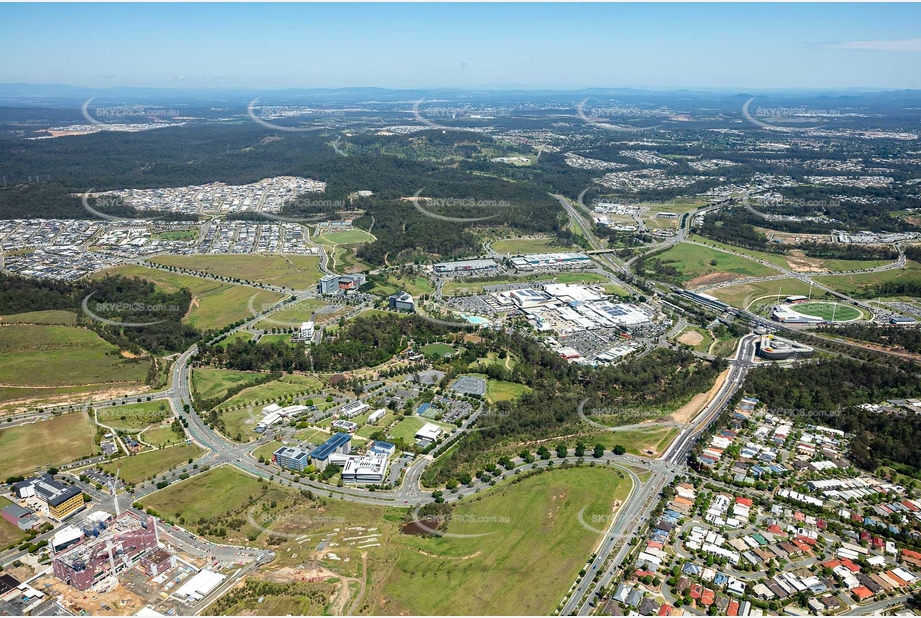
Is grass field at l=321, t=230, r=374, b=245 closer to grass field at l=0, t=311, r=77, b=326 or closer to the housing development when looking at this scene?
the housing development

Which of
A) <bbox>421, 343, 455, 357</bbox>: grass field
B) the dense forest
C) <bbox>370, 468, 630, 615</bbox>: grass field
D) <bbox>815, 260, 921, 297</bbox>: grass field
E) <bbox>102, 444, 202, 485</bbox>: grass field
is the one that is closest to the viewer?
<bbox>370, 468, 630, 615</bbox>: grass field

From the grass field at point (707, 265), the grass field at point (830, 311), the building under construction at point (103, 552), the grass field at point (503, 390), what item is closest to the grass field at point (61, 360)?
the building under construction at point (103, 552)

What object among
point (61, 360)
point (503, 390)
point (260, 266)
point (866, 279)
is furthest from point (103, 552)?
point (866, 279)

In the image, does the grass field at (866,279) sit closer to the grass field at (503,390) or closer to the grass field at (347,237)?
the grass field at (503,390)

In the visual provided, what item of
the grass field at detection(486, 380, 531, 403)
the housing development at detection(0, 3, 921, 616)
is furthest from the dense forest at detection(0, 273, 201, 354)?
the grass field at detection(486, 380, 531, 403)

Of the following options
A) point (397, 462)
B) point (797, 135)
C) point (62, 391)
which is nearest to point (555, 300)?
point (397, 462)

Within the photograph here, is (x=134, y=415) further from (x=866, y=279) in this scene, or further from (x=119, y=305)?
(x=866, y=279)
